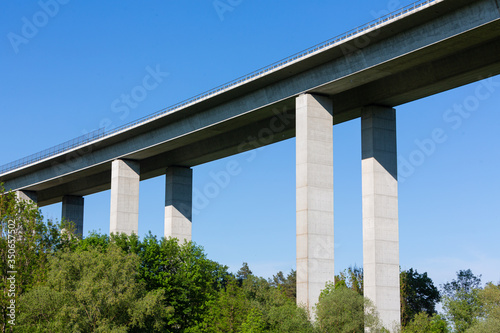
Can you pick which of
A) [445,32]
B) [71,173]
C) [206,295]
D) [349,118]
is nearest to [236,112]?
[349,118]

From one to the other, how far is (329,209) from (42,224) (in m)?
21.3

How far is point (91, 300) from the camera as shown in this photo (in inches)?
1647

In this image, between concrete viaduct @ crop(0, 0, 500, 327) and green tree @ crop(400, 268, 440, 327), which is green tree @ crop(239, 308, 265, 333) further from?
green tree @ crop(400, 268, 440, 327)

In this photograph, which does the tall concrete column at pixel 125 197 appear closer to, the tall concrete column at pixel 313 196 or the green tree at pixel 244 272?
the tall concrete column at pixel 313 196

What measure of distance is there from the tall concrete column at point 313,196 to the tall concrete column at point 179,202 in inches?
1010

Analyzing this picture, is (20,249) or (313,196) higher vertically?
(313,196)

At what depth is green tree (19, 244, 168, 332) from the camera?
40781mm

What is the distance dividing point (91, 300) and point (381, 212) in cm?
2176

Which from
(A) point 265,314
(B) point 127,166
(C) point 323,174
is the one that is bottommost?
(A) point 265,314

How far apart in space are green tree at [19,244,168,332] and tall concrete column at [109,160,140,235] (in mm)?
21973

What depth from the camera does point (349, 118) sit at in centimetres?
5703

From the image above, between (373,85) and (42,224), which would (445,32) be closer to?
(373,85)

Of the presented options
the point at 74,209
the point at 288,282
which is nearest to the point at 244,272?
the point at 288,282

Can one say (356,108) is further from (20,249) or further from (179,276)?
(20,249)
